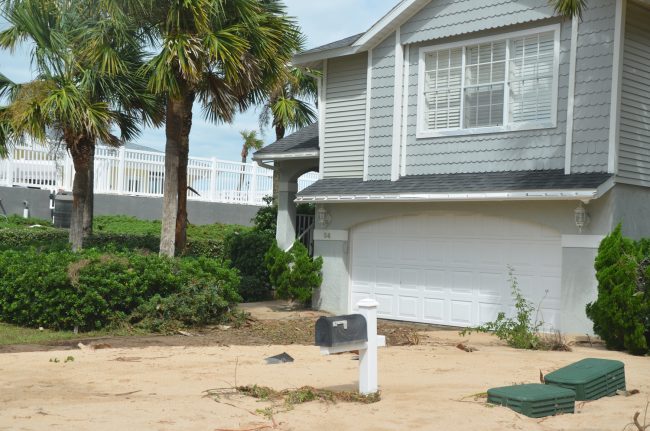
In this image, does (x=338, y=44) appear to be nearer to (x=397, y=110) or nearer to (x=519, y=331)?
(x=397, y=110)

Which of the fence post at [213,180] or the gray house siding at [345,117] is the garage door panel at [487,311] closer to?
the gray house siding at [345,117]

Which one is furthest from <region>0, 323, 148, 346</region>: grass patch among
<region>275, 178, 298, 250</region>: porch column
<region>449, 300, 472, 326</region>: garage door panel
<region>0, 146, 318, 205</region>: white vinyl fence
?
<region>0, 146, 318, 205</region>: white vinyl fence

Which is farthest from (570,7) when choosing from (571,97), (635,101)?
(635,101)

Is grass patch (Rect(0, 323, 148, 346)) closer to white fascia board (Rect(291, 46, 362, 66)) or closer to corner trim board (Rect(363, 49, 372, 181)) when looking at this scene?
corner trim board (Rect(363, 49, 372, 181))

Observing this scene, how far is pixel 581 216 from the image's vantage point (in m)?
13.5

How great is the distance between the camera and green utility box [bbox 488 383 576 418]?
7.56 metres

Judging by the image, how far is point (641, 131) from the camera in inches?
551

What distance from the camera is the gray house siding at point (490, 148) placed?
46.4 ft

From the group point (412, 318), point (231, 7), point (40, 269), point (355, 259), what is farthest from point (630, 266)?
point (40, 269)

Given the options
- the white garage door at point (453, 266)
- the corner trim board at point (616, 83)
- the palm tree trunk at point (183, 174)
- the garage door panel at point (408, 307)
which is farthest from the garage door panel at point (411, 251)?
the palm tree trunk at point (183, 174)

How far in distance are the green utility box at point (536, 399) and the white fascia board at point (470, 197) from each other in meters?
5.72

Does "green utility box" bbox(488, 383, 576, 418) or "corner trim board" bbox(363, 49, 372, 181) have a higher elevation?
"corner trim board" bbox(363, 49, 372, 181)

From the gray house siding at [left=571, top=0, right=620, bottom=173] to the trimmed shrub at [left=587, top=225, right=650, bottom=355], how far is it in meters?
1.70

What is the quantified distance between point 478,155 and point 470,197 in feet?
3.59
